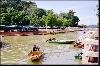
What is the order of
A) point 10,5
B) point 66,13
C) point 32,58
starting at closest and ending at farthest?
point 32,58 → point 10,5 → point 66,13

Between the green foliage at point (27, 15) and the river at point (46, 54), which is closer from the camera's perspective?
the river at point (46, 54)

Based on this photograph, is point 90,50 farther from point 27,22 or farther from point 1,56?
point 27,22

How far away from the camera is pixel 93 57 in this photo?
9.38 meters

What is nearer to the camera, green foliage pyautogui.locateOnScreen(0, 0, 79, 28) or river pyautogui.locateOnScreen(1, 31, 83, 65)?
river pyautogui.locateOnScreen(1, 31, 83, 65)

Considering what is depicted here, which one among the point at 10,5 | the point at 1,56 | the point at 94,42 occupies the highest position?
the point at 10,5

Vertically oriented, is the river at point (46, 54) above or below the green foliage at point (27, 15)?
below

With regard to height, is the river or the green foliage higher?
the green foliage

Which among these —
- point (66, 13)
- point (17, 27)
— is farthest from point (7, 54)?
point (66, 13)

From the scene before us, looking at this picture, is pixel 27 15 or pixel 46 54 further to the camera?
pixel 27 15

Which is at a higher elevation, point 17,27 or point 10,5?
point 10,5

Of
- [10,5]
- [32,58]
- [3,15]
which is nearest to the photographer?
[32,58]

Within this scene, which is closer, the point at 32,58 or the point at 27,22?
the point at 32,58

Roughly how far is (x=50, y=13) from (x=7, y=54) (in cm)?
2565

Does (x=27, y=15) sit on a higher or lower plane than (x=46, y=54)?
higher
